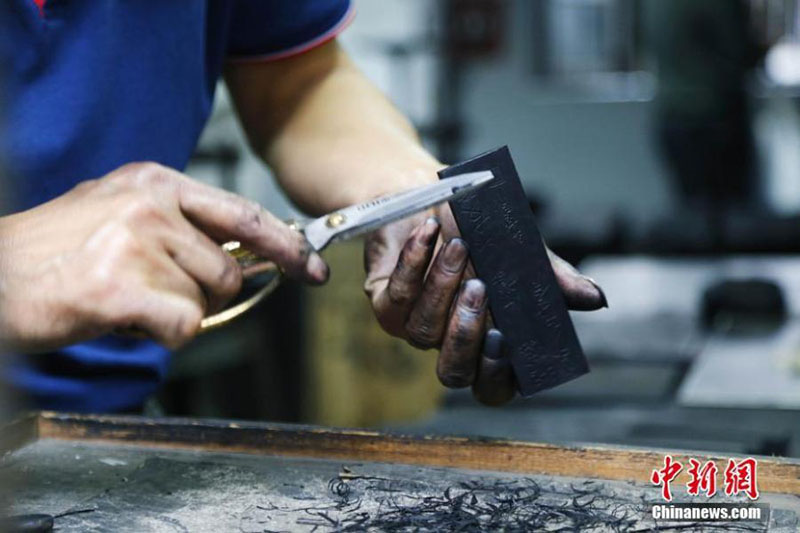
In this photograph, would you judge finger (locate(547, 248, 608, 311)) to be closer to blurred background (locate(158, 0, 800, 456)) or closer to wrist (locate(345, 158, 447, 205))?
wrist (locate(345, 158, 447, 205))

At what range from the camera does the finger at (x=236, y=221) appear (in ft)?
3.11

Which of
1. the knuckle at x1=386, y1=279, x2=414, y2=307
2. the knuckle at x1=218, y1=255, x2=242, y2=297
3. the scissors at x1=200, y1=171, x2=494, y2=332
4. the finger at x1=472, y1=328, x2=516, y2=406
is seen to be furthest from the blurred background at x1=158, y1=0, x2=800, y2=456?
the knuckle at x1=218, y1=255, x2=242, y2=297

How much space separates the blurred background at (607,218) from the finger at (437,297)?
52cm

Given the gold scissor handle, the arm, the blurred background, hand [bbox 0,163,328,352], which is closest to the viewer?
hand [bbox 0,163,328,352]

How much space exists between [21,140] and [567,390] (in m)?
1.32

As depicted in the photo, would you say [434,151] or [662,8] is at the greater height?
[662,8]

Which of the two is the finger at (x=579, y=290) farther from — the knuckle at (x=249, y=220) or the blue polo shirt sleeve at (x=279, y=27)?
the blue polo shirt sleeve at (x=279, y=27)

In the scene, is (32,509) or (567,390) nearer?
(32,509)

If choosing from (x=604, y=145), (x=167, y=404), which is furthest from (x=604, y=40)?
(x=167, y=404)

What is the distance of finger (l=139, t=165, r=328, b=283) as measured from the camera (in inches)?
37.3

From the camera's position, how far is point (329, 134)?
152 centimetres

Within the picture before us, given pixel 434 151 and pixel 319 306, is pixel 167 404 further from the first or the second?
pixel 434 151

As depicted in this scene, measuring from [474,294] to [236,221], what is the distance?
305mm

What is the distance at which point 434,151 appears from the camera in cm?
681
